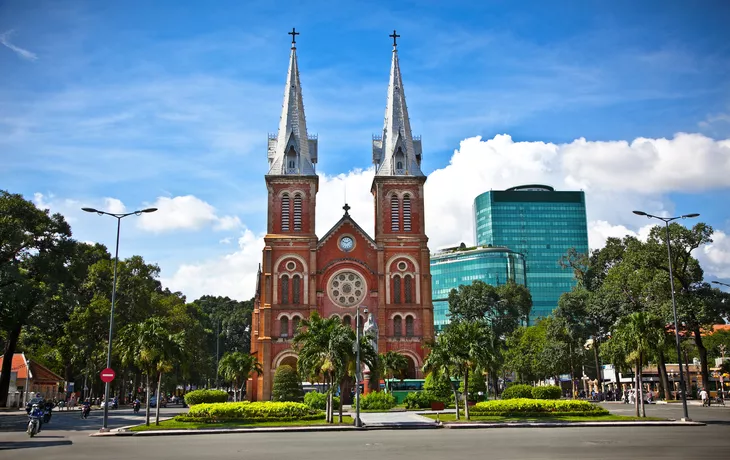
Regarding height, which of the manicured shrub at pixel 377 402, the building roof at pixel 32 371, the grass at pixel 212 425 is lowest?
the grass at pixel 212 425

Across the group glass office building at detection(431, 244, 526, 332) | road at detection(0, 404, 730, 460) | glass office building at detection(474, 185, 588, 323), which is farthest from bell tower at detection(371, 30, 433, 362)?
glass office building at detection(474, 185, 588, 323)

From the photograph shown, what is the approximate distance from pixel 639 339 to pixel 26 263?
3970 centimetres

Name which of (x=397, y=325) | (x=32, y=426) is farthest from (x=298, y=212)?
(x=32, y=426)

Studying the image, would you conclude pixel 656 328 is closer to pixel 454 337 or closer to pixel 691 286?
pixel 454 337

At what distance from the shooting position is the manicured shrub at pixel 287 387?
2103 inches

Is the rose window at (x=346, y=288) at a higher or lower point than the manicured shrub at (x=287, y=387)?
higher

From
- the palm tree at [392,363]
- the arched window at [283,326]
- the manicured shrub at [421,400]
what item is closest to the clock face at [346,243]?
the arched window at [283,326]

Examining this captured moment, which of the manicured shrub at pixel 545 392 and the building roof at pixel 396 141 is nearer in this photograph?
the manicured shrub at pixel 545 392

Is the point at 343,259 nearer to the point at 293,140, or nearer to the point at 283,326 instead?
the point at 283,326

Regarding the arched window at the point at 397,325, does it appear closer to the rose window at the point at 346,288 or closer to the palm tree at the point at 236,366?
the rose window at the point at 346,288

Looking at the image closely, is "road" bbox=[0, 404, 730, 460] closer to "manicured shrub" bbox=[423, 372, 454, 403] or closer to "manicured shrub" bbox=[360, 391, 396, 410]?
"manicured shrub" bbox=[360, 391, 396, 410]

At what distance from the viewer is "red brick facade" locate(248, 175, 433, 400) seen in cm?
6631

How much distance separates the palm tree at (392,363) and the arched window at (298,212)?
16.0m

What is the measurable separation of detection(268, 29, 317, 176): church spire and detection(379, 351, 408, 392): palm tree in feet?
68.6
